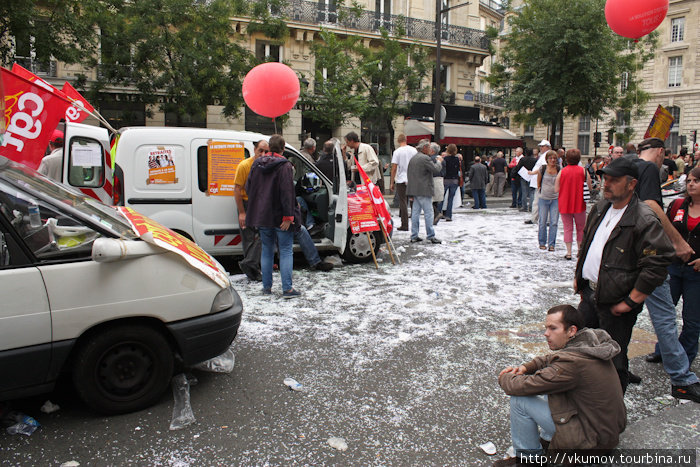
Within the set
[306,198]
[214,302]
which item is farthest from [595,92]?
[214,302]

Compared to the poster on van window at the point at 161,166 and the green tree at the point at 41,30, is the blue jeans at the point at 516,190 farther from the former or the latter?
the green tree at the point at 41,30

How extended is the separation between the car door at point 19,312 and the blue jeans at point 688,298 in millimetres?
4241

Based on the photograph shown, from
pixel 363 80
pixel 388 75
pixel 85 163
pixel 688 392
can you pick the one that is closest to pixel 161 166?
pixel 85 163

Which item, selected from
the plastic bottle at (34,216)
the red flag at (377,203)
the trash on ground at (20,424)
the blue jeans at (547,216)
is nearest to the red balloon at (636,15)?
the blue jeans at (547,216)

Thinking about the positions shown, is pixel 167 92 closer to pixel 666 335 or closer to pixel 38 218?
pixel 38 218

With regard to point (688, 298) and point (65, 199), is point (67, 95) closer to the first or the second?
point (65, 199)

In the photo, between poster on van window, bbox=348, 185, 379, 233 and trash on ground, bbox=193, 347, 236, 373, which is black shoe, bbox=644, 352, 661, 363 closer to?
trash on ground, bbox=193, 347, 236, 373

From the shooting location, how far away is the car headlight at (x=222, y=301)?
11.5 feet

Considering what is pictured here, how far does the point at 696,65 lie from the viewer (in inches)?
1626

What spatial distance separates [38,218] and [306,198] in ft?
15.5

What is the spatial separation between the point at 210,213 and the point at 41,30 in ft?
34.7

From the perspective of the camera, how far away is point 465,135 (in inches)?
1028

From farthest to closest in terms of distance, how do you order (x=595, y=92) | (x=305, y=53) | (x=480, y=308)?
(x=305, y=53), (x=595, y=92), (x=480, y=308)

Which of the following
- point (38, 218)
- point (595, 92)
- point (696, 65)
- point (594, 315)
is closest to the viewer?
point (38, 218)
